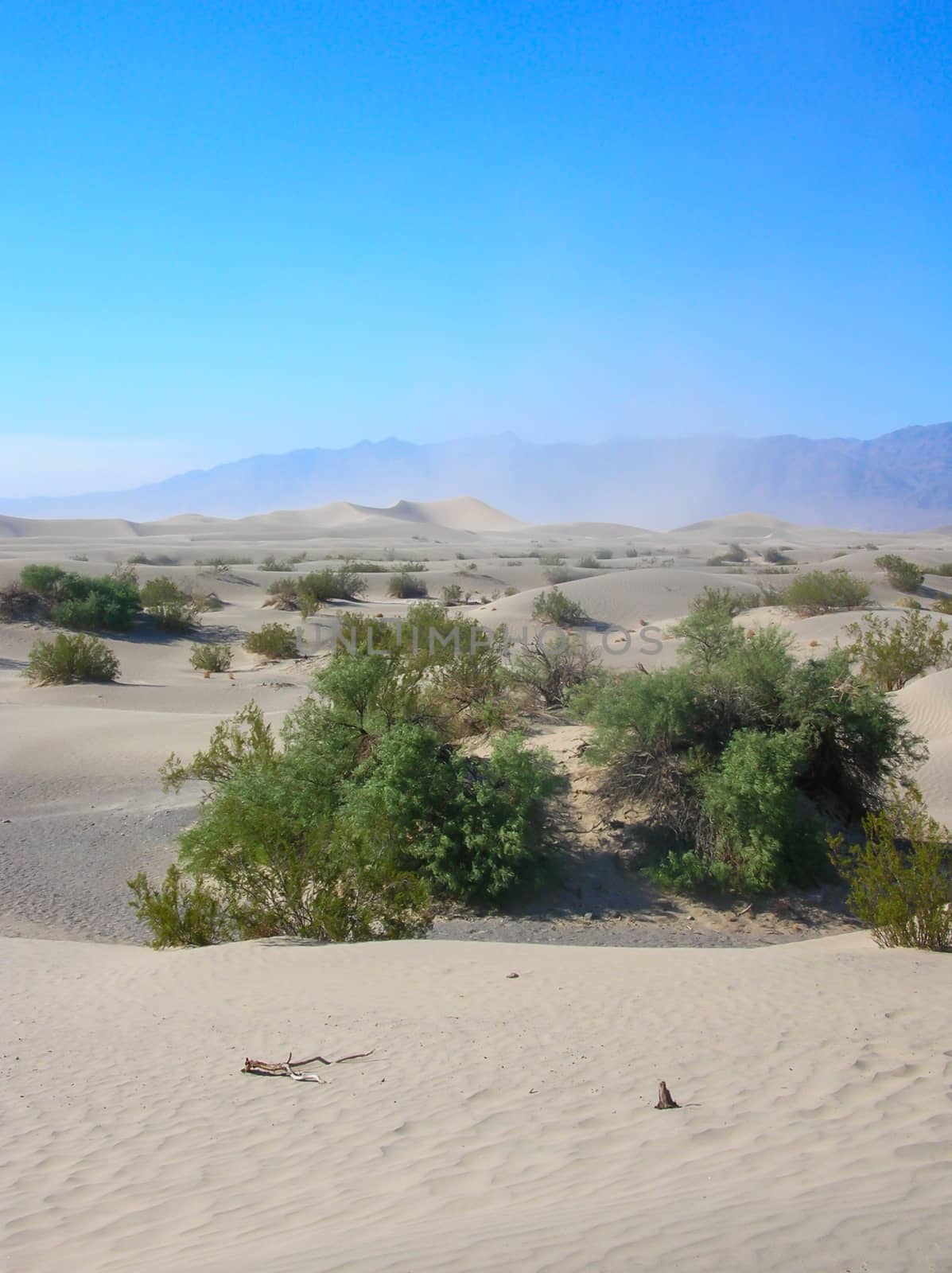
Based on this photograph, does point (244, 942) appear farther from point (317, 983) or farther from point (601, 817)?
point (601, 817)

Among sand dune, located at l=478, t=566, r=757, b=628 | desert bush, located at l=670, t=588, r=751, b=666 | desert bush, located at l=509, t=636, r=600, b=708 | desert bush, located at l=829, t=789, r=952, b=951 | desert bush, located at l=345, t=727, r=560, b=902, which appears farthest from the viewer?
sand dune, located at l=478, t=566, r=757, b=628

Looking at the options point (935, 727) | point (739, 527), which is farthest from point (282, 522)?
point (935, 727)

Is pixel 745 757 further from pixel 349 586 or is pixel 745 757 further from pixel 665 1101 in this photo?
pixel 349 586

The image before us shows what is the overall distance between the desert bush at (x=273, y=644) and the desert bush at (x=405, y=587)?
48.0 ft

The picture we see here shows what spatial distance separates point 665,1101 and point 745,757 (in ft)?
24.1

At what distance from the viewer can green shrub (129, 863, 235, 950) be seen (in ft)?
31.1

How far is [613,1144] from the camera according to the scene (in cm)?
461

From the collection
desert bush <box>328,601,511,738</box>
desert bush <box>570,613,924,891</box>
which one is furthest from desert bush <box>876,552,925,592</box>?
desert bush <box>570,613,924,891</box>

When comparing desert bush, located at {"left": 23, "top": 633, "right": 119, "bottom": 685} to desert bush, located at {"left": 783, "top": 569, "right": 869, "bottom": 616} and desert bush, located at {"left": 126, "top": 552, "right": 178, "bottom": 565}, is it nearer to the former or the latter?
desert bush, located at {"left": 783, "top": 569, "right": 869, "bottom": 616}

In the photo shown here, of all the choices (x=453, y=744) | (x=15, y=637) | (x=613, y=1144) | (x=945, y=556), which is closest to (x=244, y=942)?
(x=453, y=744)

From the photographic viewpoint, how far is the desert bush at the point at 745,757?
38.5ft

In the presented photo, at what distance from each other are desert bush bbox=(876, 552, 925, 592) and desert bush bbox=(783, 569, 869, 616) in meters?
8.10

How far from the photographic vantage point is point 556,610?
34188 millimetres

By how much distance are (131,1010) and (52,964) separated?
1.88 meters
